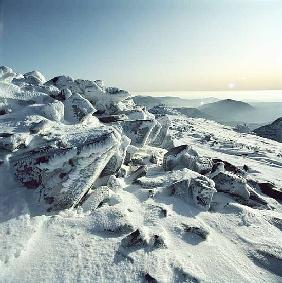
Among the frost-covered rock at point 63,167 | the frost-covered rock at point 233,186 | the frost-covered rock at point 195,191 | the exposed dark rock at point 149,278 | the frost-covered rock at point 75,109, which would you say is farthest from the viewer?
the frost-covered rock at point 75,109

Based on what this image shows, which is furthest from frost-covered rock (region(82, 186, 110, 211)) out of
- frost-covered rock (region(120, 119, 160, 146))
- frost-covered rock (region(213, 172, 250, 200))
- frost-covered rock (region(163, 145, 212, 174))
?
frost-covered rock (region(120, 119, 160, 146))

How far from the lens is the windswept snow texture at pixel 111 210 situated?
5246 mm

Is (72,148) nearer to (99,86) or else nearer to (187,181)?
(187,181)

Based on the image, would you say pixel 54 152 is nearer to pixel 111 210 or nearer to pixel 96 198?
pixel 96 198

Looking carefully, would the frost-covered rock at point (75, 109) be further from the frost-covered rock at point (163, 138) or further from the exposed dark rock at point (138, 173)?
the frost-covered rock at point (163, 138)

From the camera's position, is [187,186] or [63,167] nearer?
[63,167]

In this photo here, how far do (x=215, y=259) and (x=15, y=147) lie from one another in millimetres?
4224

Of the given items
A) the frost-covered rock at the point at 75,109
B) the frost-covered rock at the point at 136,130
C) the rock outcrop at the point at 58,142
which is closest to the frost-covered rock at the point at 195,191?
the rock outcrop at the point at 58,142

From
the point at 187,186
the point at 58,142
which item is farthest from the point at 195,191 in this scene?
the point at 58,142

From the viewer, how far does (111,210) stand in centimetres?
648

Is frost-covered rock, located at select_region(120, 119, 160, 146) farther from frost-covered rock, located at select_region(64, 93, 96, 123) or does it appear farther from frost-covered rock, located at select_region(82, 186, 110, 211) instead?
frost-covered rock, located at select_region(82, 186, 110, 211)

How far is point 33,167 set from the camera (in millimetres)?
6859

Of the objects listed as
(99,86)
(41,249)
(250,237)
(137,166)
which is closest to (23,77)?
(99,86)

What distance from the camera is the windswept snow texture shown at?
17.2 feet
